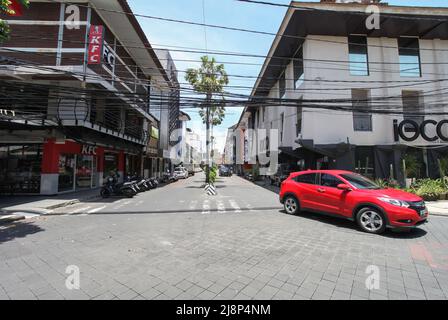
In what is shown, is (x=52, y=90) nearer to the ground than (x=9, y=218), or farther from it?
farther from it

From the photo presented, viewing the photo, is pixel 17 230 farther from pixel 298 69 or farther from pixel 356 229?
pixel 298 69

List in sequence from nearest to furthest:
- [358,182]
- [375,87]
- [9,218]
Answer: [358,182] → [9,218] → [375,87]

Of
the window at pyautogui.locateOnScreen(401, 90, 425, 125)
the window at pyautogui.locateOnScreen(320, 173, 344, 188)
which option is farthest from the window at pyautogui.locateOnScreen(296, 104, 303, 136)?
the window at pyautogui.locateOnScreen(320, 173, 344, 188)

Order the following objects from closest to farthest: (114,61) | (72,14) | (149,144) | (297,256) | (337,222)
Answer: (297,256) < (337,222) < (72,14) < (114,61) < (149,144)

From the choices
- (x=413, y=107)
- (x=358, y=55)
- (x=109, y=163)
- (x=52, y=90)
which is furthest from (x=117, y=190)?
(x=413, y=107)

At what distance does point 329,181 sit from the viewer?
6684 mm

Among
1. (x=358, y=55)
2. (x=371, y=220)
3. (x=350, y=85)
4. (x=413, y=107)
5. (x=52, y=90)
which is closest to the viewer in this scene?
(x=371, y=220)

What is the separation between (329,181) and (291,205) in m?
1.72

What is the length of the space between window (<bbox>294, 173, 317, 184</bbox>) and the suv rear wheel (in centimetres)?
69

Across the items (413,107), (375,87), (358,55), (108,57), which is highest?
(358,55)

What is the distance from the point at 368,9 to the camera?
13.2 m
